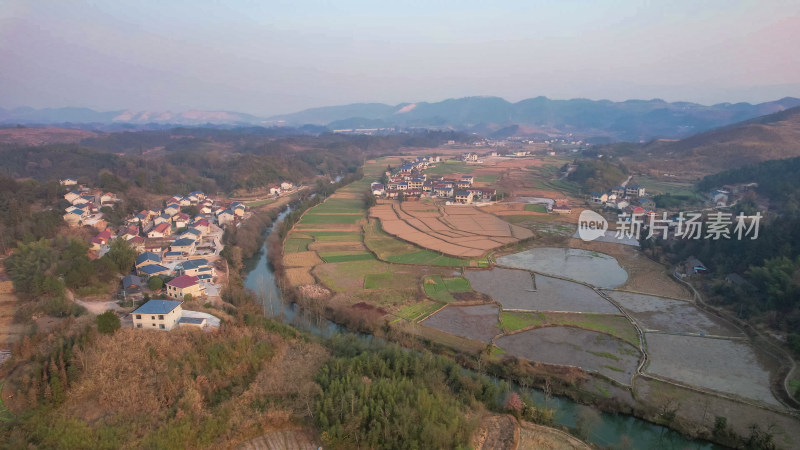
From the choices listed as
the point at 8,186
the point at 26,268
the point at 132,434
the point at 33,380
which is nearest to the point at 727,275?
the point at 132,434

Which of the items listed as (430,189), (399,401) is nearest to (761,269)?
(399,401)

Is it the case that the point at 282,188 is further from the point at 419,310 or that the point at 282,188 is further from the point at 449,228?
the point at 419,310

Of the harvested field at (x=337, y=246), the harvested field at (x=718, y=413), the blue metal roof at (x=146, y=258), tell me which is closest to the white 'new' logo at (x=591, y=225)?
the harvested field at (x=337, y=246)

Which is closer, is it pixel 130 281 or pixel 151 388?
pixel 151 388

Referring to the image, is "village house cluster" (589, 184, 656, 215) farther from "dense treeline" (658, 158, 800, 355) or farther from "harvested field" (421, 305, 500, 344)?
"harvested field" (421, 305, 500, 344)

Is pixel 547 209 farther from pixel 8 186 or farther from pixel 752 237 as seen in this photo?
pixel 8 186

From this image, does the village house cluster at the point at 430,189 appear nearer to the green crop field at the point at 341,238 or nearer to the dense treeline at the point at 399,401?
the green crop field at the point at 341,238

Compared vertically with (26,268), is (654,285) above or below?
below
